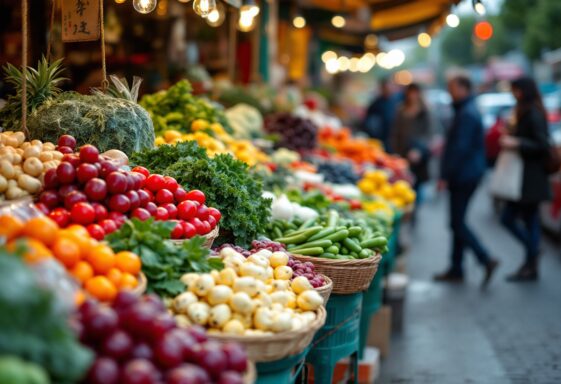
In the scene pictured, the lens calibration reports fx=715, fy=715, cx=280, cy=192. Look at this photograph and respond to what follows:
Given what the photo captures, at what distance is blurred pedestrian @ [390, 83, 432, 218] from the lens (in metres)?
11.8

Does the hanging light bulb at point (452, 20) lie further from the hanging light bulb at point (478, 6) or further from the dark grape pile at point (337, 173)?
the dark grape pile at point (337, 173)

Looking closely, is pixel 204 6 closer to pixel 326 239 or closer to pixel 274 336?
pixel 326 239

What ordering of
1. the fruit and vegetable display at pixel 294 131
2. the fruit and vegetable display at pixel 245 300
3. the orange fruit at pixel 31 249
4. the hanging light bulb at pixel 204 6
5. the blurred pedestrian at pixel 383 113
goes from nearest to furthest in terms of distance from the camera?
the orange fruit at pixel 31 249
the fruit and vegetable display at pixel 245 300
the hanging light bulb at pixel 204 6
the fruit and vegetable display at pixel 294 131
the blurred pedestrian at pixel 383 113

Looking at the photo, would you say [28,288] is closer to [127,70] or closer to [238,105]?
[238,105]

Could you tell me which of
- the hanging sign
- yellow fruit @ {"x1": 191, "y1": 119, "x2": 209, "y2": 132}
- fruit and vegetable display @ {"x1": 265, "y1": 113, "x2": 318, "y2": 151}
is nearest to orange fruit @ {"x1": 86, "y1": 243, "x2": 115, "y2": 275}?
the hanging sign

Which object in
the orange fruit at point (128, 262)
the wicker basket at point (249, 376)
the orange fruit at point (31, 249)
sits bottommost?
the wicker basket at point (249, 376)

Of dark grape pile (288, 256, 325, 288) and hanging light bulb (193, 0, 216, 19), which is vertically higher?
hanging light bulb (193, 0, 216, 19)

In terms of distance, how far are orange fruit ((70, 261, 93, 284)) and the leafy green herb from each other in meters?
0.34

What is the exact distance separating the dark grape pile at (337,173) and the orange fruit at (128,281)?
211 inches

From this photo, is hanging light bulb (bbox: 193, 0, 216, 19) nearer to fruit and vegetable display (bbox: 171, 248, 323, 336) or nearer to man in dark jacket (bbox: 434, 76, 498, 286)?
fruit and vegetable display (bbox: 171, 248, 323, 336)

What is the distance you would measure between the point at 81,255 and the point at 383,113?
12.5 m

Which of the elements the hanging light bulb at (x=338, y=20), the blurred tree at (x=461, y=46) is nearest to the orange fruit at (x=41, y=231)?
the hanging light bulb at (x=338, y=20)

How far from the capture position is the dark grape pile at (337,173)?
318 inches

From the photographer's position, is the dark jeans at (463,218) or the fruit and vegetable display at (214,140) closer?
the fruit and vegetable display at (214,140)
